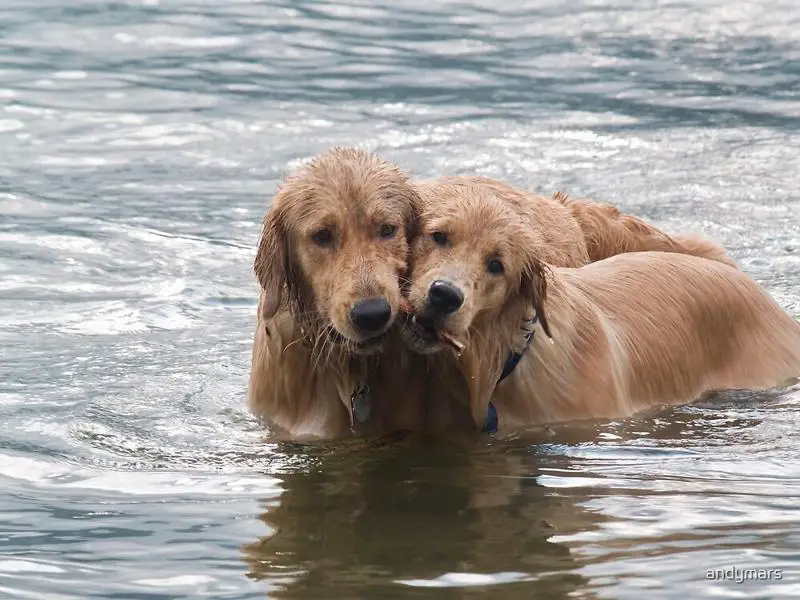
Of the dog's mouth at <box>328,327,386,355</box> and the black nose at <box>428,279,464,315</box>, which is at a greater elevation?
the black nose at <box>428,279,464,315</box>

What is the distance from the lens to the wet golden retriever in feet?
22.0

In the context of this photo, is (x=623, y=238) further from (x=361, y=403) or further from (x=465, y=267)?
(x=465, y=267)

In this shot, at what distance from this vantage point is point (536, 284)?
7211 mm

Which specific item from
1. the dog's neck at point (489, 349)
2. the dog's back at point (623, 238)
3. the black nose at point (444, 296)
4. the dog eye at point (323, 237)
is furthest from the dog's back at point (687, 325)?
the dog eye at point (323, 237)

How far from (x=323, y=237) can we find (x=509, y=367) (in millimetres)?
1266

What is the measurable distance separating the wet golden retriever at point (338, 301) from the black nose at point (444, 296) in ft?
0.49

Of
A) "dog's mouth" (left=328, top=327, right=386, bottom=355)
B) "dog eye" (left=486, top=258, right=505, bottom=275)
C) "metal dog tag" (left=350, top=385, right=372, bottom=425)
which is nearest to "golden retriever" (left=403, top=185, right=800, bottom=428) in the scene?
"dog eye" (left=486, top=258, right=505, bottom=275)

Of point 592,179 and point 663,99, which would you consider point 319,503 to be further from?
point 663,99

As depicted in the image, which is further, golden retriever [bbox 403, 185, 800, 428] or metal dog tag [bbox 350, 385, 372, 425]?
metal dog tag [bbox 350, 385, 372, 425]

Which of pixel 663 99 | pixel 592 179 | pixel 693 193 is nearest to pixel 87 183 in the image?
pixel 592 179

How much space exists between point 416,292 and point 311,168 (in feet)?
2.53

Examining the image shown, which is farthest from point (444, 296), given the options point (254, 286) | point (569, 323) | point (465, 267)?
point (254, 286)

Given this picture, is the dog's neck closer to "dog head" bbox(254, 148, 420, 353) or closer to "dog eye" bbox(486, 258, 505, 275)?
"dog eye" bbox(486, 258, 505, 275)

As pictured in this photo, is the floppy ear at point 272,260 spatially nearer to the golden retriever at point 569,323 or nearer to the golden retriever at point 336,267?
the golden retriever at point 336,267
